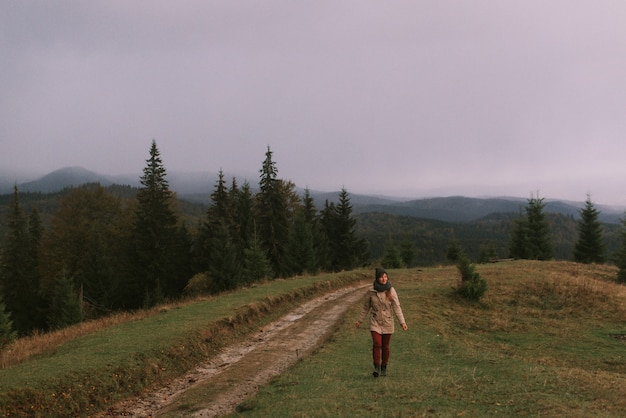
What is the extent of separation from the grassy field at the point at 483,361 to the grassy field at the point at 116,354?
4347 millimetres

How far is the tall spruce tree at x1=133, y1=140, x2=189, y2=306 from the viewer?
5141 cm

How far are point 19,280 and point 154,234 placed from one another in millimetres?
22811

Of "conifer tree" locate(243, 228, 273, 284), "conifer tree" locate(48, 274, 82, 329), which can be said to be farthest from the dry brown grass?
"conifer tree" locate(48, 274, 82, 329)

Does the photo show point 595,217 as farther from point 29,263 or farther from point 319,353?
point 29,263

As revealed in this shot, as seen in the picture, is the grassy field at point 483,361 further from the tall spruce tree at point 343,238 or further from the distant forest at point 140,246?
the tall spruce tree at point 343,238

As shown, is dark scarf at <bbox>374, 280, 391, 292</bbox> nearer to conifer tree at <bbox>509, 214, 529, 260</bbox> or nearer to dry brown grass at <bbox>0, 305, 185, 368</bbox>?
dry brown grass at <bbox>0, 305, 185, 368</bbox>

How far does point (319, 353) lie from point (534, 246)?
5558cm

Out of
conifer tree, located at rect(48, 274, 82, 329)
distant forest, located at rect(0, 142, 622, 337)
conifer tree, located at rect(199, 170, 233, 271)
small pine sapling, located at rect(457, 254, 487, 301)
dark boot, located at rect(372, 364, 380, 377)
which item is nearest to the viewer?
dark boot, located at rect(372, 364, 380, 377)

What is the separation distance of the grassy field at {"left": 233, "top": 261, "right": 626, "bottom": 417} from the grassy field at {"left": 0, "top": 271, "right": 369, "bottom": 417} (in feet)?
14.3

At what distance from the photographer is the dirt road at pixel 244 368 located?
10.0m

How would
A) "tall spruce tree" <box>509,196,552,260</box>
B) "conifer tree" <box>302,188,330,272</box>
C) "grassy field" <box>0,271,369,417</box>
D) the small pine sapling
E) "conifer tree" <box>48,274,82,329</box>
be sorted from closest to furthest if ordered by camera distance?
"grassy field" <box>0,271,369,417</box>
the small pine sapling
"conifer tree" <box>48,274,82,329</box>
"conifer tree" <box>302,188,330,272</box>
"tall spruce tree" <box>509,196,552,260</box>

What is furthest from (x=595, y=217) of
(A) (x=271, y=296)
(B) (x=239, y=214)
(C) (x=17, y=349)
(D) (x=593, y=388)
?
(C) (x=17, y=349)

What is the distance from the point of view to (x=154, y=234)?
51.8 m

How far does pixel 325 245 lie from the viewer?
194 ft
